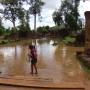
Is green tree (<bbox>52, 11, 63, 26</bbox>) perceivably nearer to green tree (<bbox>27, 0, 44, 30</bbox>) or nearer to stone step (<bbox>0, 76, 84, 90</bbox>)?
green tree (<bbox>27, 0, 44, 30</bbox>)

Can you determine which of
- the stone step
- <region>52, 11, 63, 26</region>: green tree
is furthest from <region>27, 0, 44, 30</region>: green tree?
the stone step

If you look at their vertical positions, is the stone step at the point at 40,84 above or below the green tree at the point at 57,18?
below

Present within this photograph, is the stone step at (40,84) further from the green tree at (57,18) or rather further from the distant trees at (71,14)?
the green tree at (57,18)

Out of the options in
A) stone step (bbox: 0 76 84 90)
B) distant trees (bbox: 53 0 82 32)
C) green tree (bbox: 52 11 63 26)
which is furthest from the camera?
green tree (bbox: 52 11 63 26)

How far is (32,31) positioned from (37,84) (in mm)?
Result: 60466

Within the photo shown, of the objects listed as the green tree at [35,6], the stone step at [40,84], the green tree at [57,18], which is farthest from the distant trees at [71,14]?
the stone step at [40,84]

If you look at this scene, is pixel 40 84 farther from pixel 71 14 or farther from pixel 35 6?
pixel 35 6

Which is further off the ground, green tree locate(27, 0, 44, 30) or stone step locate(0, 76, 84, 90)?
green tree locate(27, 0, 44, 30)

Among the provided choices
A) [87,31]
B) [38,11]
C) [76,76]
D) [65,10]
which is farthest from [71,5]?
[76,76]

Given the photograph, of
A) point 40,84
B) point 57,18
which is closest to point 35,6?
point 57,18

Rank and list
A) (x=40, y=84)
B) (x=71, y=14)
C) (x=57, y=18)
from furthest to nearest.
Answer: (x=57, y=18), (x=71, y=14), (x=40, y=84)

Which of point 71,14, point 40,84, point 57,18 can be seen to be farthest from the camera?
point 57,18

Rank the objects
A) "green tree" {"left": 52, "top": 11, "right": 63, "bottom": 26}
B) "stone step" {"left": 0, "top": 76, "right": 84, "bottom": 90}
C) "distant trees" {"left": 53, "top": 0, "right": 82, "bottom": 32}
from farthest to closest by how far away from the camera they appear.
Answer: "green tree" {"left": 52, "top": 11, "right": 63, "bottom": 26} → "distant trees" {"left": 53, "top": 0, "right": 82, "bottom": 32} → "stone step" {"left": 0, "top": 76, "right": 84, "bottom": 90}

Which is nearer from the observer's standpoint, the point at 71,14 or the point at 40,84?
the point at 40,84
